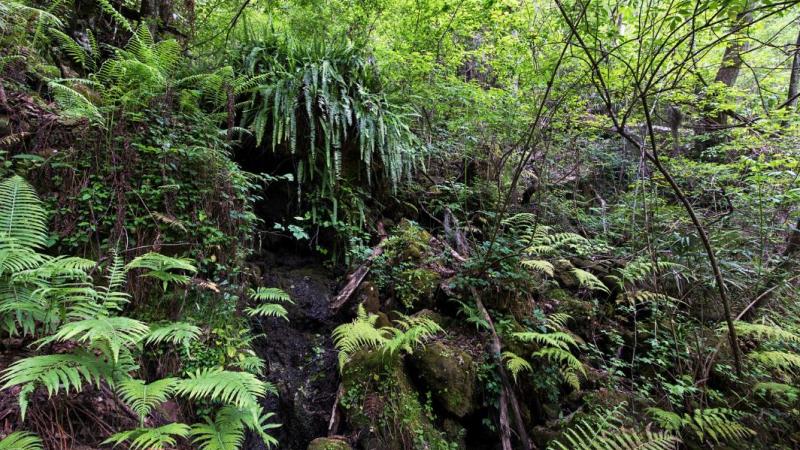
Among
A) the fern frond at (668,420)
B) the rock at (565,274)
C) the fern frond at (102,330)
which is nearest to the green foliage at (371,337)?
the fern frond at (102,330)

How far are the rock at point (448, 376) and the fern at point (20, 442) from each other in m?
2.16

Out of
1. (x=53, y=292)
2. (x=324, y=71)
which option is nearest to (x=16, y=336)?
(x=53, y=292)

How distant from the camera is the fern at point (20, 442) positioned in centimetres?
138

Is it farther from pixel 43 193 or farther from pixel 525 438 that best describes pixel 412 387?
pixel 43 193

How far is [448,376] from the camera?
2.75m

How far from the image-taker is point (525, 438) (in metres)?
2.64

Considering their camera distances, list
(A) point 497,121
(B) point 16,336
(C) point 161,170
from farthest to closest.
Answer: (A) point 497,121, (C) point 161,170, (B) point 16,336

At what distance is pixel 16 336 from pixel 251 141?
2325 mm

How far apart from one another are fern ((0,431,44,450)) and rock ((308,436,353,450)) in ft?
4.30

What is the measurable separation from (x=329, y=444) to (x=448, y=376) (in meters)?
1.01

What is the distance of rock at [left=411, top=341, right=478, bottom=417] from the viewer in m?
2.69

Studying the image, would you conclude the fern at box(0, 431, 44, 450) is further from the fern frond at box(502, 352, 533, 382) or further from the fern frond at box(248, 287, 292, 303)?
the fern frond at box(502, 352, 533, 382)

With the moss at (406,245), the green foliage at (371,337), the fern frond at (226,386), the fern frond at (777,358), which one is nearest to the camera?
the fern frond at (226,386)

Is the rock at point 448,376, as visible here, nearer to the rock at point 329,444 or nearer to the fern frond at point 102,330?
the rock at point 329,444
